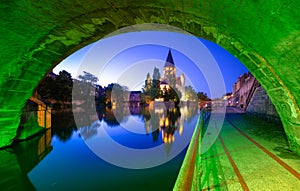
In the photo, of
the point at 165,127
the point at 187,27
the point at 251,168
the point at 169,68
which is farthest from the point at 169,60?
the point at 251,168

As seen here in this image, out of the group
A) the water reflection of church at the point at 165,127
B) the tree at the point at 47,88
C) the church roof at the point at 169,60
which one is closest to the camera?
the water reflection of church at the point at 165,127

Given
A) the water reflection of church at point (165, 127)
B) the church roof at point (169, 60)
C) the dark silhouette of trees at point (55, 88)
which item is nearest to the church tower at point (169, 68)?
the church roof at point (169, 60)

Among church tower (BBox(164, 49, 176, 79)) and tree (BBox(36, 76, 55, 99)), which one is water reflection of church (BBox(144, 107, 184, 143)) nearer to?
tree (BBox(36, 76, 55, 99))

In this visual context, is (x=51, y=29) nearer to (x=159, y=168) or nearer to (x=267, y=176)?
(x=159, y=168)

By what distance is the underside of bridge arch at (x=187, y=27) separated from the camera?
2.88m

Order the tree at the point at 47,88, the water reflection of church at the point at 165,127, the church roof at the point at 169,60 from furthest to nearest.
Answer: the church roof at the point at 169,60, the tree at the point at 47,88, the water reflection of church at the point at 165,127

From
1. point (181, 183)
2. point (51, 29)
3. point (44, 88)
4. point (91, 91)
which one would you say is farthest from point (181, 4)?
point (91, 91)

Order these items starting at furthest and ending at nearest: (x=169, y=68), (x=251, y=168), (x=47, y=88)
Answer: (x=169, y=68) → (x=47, y=88) → (x=251, y=168)

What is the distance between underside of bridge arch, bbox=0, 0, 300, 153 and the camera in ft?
9.43

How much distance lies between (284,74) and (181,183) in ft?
10.0

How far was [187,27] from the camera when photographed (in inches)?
176

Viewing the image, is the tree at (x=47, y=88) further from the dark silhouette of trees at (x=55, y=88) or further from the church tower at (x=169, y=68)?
the church tower at (x=169, y=68)

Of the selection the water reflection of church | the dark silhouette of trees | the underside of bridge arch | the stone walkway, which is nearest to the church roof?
the dark silhouette of trees

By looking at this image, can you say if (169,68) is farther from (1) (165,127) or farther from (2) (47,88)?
(1) (165,127)
